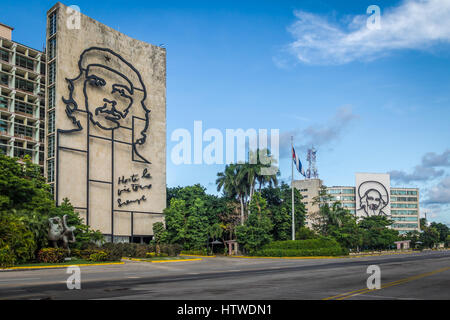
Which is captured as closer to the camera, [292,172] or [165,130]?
[292,172]

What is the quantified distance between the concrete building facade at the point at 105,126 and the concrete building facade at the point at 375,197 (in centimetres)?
9040

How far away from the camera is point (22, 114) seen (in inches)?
2498

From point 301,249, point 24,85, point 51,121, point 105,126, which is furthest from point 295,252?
point 24,85

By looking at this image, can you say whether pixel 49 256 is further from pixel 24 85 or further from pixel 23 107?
pixel 24 85

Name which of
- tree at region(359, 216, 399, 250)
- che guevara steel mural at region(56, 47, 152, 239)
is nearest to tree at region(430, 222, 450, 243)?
tree at region(359, 216, 399, 250)

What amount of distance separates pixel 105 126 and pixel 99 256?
23.1 m

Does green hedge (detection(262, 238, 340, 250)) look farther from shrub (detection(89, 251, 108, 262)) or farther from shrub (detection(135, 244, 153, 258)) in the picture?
shrub (detection(89, 251, 108, 262))

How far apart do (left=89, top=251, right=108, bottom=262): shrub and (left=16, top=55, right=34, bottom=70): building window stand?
39634 millimetres

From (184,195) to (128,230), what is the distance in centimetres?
1049

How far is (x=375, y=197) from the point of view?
15212 cm

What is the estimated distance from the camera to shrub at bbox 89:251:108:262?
3950cm

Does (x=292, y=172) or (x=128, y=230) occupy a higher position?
(x=292, y=172)
